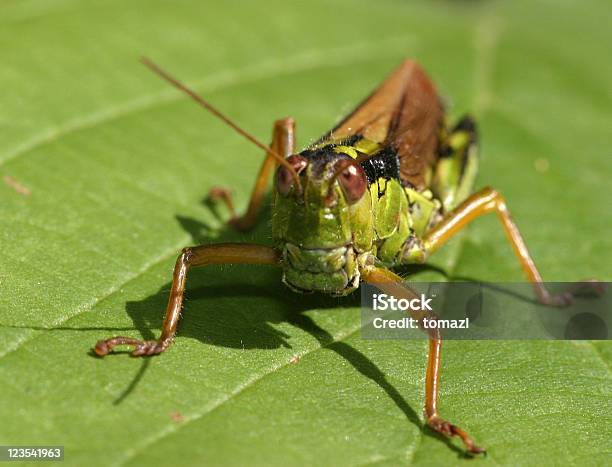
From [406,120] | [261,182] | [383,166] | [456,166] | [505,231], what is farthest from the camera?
[456,166]

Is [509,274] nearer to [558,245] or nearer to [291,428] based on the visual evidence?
[558,245]

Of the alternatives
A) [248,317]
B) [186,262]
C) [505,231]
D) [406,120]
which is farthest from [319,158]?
[505,231]

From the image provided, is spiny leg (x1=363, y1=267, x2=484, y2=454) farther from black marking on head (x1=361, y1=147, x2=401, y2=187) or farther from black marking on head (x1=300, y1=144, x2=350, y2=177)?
black marking on head (x1=300, y1=144, x2=350, y2=177)

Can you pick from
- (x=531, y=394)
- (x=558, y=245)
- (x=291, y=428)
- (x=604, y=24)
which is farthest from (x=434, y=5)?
(x=291, y=428)

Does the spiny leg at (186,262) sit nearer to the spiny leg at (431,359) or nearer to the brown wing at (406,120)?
the spiny leg at (431,359)

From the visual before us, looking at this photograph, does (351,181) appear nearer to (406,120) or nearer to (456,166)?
(406,120)
